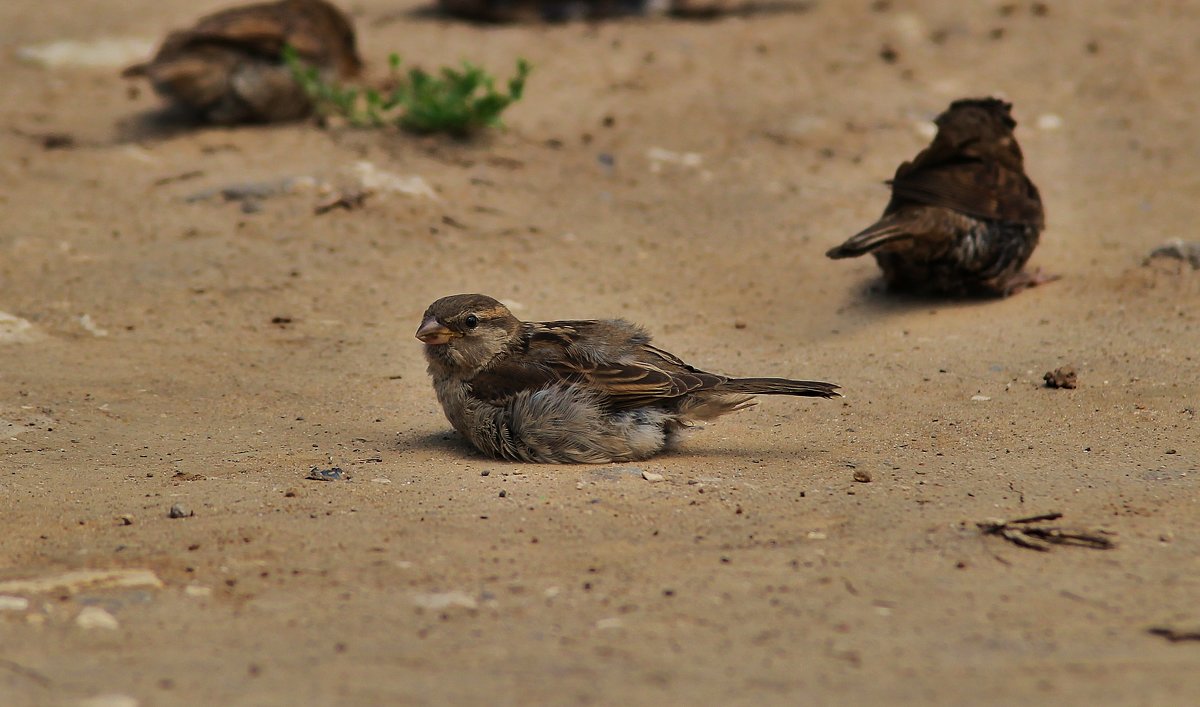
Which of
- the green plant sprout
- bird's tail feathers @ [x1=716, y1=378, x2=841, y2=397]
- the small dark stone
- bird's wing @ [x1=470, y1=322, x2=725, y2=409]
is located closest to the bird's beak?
bird's wing @ [x1=470, y1=322, x2=725, y2=409]

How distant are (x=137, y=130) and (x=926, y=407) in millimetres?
6775

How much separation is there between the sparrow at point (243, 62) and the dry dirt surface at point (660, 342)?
322 mm

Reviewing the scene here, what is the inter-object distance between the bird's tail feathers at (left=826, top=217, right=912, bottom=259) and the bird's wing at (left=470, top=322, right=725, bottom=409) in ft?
5.86

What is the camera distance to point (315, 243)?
8539mm

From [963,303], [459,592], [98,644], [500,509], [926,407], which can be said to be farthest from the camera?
[963,303]

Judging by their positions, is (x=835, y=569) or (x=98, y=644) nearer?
(x=98, y=644)

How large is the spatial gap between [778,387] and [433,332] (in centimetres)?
154

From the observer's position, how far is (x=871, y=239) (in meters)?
7.48

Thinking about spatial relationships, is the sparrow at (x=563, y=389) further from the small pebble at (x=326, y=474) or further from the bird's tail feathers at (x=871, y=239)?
the bird's tail feathers at (x=871, y=239)

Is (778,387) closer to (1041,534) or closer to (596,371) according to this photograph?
(596,371)

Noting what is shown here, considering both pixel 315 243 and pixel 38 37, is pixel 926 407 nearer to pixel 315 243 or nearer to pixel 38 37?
pixel 315 243

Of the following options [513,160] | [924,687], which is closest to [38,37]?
[513,160]

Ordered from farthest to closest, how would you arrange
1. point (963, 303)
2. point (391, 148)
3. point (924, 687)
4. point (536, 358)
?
point (391, 148) → point (963, 303) → point (536, 358) → point (924, 687)

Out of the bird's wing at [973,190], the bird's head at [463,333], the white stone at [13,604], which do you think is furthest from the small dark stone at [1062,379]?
the white stone at [13,604]
